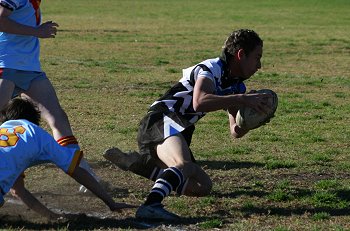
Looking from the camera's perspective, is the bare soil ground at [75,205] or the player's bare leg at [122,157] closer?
the bare soil ground at [75,205]

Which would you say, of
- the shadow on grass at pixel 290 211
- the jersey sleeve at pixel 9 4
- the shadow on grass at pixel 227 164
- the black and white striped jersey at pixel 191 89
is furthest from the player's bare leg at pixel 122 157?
the shadow on grass at pixel 227 164

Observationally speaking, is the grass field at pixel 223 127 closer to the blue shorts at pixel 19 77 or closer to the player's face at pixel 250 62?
the blue shorts at pixel 19 77

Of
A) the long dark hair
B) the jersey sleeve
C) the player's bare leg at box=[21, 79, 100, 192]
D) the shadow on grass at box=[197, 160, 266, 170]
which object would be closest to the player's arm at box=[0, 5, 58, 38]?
the jersey sleeve

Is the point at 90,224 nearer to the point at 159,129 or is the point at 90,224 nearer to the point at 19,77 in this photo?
the point at 159,129

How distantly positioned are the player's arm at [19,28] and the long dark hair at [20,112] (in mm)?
667

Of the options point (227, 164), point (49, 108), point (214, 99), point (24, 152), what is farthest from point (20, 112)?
point (227, 164)

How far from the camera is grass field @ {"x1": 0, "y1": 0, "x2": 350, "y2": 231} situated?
679 cm

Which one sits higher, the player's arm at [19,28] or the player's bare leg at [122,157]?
the player's arm at [19,28]

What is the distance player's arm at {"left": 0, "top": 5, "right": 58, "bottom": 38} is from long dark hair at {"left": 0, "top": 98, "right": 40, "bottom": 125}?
0.67 m

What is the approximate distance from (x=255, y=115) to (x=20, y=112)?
1893mm

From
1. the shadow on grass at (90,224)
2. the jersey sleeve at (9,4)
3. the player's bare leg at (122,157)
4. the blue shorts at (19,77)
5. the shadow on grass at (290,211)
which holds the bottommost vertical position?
the shadow on grass at (290,211)

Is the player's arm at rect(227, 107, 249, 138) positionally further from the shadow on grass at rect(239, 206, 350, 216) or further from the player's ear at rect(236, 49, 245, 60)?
the shadow on grass at rect(239, 206, 350, 216)

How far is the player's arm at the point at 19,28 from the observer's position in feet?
22.8

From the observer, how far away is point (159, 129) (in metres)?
7.02
